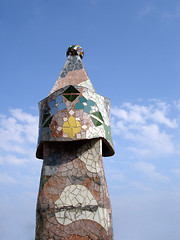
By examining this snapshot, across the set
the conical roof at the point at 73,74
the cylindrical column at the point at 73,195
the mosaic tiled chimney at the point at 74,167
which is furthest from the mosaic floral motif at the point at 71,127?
the conical roof at the point at 73,74

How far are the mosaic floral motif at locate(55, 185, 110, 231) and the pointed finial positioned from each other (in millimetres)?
5883

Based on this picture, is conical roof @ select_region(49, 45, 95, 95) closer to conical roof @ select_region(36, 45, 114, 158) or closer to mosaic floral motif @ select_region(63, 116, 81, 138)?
conical roof @ select_region(36, 45, 114, 158)

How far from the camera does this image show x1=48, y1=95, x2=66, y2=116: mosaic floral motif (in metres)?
10.3

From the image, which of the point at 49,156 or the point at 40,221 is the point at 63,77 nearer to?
the point at 49,156

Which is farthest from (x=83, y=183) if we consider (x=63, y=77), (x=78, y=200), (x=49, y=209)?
(x=63, y=77)

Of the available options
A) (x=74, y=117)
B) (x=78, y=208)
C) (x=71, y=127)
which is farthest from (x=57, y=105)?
(x=78, y=208)

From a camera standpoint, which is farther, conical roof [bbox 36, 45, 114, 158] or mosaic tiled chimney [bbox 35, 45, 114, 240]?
conical roof [bbox 36, 45, 114, 158]

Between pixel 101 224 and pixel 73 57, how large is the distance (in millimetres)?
6982

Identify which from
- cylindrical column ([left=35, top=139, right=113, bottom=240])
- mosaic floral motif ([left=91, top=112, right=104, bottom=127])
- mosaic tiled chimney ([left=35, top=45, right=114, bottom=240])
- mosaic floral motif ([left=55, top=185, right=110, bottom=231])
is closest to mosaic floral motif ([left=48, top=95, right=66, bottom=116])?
mosaic tiled chimney ([left=35, top=45, right=114, bottom=240])

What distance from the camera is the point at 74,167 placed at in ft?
32.3

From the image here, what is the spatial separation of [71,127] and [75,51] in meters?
4.18

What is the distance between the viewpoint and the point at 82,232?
29.6 feet

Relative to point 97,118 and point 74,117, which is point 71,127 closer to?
point 74,117

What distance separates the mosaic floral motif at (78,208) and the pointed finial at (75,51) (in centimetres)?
588
